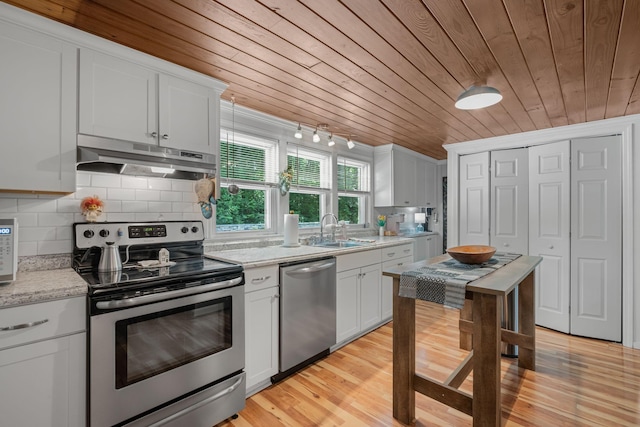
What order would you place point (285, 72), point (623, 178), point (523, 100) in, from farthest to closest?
point (623, 178) → point (523, 100) → point (285, 72)

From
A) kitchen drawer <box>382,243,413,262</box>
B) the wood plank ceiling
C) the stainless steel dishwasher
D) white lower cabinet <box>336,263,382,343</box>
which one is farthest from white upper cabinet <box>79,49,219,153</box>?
kitchen drawer <box>382,243,413,262</box>

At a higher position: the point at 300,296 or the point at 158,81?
the point at 158,81

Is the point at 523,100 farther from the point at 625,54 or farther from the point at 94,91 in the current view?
the point at 94,91

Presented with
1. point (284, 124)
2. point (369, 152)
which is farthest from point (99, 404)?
point (369, 152)

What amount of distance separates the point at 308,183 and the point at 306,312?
1.66 m

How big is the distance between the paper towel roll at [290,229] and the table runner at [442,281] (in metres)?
1.37

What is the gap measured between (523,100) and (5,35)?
11.4ft

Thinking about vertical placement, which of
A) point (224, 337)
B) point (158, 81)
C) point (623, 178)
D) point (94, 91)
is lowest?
point (224, 337)

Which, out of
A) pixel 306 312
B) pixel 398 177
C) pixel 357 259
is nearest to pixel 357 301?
pixel 357 259

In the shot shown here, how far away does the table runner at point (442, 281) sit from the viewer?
65.9 inches

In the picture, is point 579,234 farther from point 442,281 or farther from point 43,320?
point 43,320

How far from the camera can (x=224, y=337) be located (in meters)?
1.94

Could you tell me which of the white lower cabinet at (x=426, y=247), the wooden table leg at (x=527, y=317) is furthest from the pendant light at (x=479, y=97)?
the white lower cabinet at (x=426, y=247)

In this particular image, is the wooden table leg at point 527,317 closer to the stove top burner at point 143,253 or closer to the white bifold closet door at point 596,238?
the white bifold closet door at point 596,238
